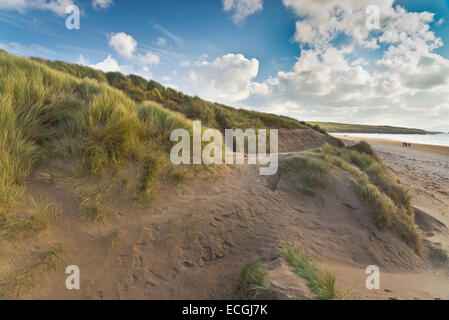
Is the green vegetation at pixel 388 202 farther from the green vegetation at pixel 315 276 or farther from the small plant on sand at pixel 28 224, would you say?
the small plant on sand at pixel 28 224

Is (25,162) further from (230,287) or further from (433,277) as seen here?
(433,277)

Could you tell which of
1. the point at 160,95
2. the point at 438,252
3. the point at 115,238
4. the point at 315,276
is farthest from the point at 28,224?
the point at 160,95

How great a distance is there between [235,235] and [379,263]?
2.59 m

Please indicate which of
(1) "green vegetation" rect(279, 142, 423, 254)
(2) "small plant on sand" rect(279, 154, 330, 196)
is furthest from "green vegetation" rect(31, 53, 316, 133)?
(1) "green vegetation" rect(279, 142, 423, 254)

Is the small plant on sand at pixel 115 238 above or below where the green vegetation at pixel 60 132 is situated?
below

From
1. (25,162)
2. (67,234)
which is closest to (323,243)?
(67,234)

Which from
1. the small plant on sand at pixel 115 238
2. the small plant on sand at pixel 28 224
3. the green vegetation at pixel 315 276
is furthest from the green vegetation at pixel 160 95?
the green vegetation at pixel 315 276

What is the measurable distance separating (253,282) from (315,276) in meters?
0.66

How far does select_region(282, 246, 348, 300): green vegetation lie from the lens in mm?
1873

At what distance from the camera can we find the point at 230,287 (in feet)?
7.70

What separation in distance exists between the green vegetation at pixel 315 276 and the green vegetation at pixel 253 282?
37cm

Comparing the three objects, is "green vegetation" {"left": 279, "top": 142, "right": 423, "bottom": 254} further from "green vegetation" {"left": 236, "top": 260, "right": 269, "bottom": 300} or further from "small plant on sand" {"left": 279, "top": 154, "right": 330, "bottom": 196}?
"green vegetation" {"left": 236, "top": 260, "right": 269, "bottom": 300}

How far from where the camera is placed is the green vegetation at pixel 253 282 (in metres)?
2.08
